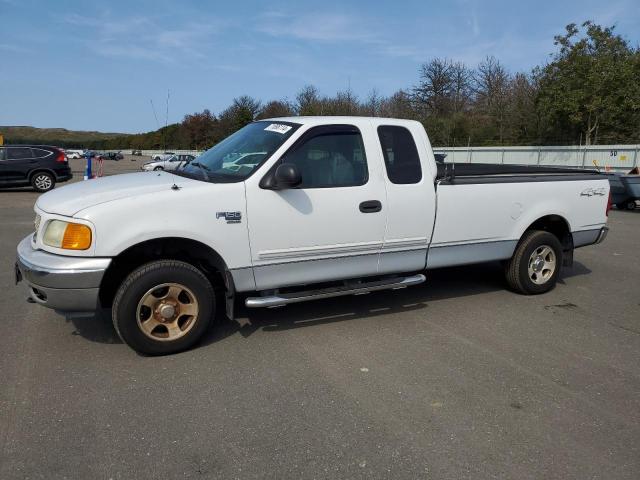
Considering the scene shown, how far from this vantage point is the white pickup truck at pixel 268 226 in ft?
12.6

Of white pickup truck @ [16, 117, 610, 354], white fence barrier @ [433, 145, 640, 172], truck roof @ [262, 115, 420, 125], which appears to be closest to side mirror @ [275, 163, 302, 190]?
white pickup truck @ [16, 117, 610, 354]

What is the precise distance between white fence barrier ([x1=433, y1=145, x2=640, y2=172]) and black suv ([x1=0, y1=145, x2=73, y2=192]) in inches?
690

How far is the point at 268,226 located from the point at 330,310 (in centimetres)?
144

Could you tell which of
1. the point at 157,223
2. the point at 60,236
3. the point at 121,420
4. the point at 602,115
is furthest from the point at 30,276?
the point at 602,115

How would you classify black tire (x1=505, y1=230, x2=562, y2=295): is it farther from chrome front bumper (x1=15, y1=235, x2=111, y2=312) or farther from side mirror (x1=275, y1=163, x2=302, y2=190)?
chrome front bumper (x1=15, y1=235, x2=111, y2=312)

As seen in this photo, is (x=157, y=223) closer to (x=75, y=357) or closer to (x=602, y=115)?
(x=75, y=357)

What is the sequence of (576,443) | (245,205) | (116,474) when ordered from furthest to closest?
(245,205)
(576,443)
(116,474)

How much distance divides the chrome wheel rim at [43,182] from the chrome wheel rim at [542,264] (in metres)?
16.8

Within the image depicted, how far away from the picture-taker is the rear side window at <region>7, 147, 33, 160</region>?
17.1m

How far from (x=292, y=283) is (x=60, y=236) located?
6.10 feet

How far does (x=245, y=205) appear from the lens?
13.6 ft

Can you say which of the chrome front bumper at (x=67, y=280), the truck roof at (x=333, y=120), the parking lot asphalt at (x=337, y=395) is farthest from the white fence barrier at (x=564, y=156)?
the chrome front bumper at (x=67, y=280)

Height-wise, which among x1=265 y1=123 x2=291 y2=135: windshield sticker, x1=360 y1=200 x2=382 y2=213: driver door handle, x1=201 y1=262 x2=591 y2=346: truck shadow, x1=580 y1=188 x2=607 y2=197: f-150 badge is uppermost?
x1=265 y1=123 x2=291 y2=135: windshield sticker

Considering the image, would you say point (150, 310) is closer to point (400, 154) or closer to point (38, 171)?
point (400, 154)
